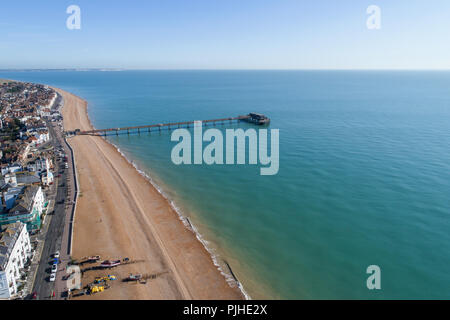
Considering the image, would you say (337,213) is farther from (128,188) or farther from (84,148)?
(84,148)

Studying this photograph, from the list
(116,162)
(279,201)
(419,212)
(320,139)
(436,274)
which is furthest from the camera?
(320,139)

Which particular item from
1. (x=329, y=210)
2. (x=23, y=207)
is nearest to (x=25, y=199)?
(x=23, y=207)

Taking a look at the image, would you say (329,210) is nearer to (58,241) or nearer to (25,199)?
(58,241)

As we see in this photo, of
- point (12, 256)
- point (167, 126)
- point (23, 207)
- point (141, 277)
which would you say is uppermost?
point (167, 126)

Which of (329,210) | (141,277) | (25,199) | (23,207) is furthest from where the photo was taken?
(329,210)

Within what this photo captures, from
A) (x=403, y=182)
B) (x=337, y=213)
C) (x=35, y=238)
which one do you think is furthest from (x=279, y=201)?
(x=35, y=238)

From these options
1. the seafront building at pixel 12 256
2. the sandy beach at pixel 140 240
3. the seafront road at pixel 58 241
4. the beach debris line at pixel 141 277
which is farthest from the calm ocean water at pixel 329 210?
the seafront building at pixel 12 256
